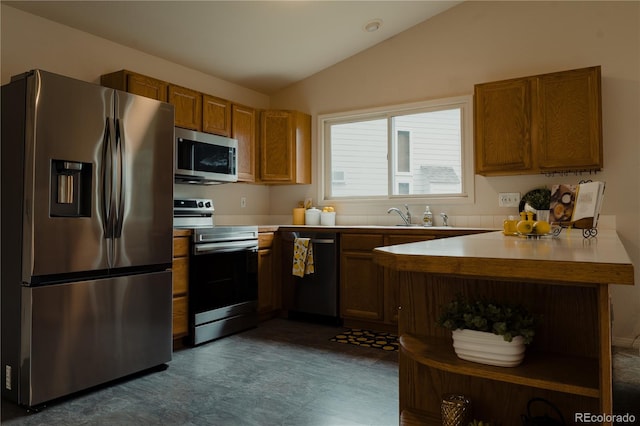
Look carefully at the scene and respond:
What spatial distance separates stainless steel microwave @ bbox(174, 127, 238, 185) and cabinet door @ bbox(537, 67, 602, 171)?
8.59 feet

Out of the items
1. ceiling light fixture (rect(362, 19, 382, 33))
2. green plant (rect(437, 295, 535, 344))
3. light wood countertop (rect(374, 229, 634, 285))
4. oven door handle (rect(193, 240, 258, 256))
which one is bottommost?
green plant (rect(437, 295, 535, 344))

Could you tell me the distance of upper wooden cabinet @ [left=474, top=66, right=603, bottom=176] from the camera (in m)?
3.25

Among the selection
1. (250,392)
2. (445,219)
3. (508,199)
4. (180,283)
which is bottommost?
(250,392)

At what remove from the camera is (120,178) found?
8.52 ft

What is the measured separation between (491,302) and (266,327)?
2855 millimetres

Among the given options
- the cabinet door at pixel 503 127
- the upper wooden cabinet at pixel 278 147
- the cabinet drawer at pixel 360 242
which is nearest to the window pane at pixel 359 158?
the upper wooden cabinet at pixel 278 147

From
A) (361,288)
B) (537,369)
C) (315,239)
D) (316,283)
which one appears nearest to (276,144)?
(315,239)

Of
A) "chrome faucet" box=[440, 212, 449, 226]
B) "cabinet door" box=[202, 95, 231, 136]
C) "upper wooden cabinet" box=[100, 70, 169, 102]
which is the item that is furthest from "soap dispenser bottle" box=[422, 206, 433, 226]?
"upper wooden cabinet" box=[100, 70, 169, 102]

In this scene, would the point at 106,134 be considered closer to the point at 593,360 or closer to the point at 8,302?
the point at 8,302

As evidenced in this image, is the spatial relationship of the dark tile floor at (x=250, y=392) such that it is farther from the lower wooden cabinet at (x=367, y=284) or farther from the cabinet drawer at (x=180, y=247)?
the cabinet drawer at (x=180, y=247)

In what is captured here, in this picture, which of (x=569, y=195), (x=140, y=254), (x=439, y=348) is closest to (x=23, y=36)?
(x=140, y=254)

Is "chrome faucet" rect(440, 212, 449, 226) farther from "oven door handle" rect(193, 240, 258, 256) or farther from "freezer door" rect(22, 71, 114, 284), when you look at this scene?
"freezer door" rect(22, 71, 114, 284)

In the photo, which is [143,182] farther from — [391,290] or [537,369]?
[537,369]

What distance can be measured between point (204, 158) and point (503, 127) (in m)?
2.50
